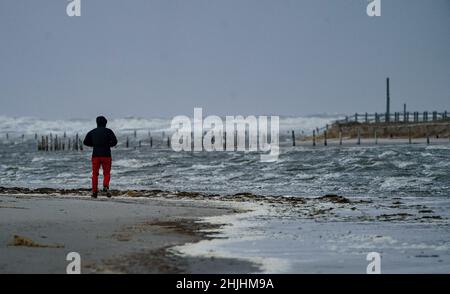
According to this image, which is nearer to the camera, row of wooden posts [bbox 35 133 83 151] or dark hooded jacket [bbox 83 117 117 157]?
dark hooded jacket [bbox 83 117 117 157]

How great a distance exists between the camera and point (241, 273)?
24.8 ft

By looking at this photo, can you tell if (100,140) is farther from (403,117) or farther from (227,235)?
(403,117)

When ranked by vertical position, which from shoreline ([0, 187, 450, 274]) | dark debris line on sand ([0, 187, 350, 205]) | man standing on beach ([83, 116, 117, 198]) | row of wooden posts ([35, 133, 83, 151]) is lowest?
row of wooden posts ([35, 133, 83, 151])

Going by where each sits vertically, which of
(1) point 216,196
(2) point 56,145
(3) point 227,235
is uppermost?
(3) point 227,235

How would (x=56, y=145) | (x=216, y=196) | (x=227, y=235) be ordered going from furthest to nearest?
(x=56, y=145) < (x=216, y=196) < (x=227, y=235)

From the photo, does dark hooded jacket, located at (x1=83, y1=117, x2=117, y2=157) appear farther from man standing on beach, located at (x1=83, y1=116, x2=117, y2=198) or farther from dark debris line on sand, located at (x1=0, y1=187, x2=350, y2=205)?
dark debris line on sand, located at (x1=0, y1=187, x2=350, y2=205)

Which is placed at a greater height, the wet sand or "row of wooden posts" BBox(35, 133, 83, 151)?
the wet sand

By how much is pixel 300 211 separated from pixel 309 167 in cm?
1480

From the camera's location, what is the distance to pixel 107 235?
1048 centimetres

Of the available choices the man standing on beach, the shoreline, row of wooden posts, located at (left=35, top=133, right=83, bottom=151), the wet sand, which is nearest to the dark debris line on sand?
the shoreline

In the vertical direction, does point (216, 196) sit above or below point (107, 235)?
below

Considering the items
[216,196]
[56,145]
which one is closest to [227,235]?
[216,196]

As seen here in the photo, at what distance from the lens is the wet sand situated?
7.86m

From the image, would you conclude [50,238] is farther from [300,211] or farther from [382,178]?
[382,178]
